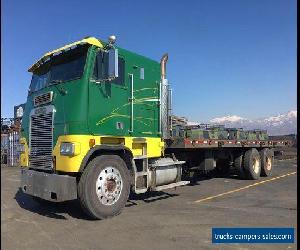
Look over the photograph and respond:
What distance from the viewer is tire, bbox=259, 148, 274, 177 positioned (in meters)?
14.9

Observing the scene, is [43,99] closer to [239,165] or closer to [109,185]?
[109,185]

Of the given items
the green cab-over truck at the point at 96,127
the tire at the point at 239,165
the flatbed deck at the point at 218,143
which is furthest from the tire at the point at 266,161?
the green cab-over truck at the point at 96,127

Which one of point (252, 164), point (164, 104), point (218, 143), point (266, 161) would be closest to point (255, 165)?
point (252, 164)

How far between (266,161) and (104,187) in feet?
31.6

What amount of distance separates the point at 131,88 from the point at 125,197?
2.42m

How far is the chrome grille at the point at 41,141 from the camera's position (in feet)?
24.7

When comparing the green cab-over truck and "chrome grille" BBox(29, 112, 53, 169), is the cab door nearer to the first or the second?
the green cab-over truck

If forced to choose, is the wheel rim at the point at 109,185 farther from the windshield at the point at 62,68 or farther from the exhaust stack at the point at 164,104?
the exhaust stack at the point at 164,104

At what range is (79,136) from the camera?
23.1 feet

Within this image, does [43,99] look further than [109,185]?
Yes

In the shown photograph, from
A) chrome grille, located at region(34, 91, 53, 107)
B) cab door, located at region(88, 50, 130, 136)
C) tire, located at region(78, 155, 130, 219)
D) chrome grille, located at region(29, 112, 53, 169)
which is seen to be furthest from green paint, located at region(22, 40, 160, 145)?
tire, located at region(78, 155, 130, 219)

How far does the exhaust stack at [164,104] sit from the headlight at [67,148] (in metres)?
3.01

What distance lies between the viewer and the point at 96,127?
7.38 metres

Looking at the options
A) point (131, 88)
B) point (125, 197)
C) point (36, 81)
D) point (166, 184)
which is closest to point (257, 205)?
point (166, 184)
